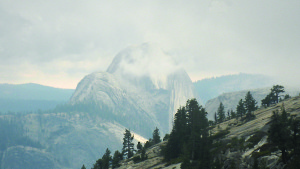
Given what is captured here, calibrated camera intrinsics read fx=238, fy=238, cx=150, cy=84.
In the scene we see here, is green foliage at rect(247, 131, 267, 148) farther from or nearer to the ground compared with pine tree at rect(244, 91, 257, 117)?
nearer to the ground

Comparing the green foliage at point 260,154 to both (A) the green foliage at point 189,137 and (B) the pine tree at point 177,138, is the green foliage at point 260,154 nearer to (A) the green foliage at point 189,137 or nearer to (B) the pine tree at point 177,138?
(A) the green foliage at point 189,137

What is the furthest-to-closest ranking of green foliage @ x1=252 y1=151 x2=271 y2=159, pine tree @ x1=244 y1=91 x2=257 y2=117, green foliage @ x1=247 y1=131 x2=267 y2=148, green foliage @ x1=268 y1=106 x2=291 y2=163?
pine tree @ x1=244 y1=91 x2=257 y2=117, green foliage @ x1=247 y1=131 x2=267 y2=148, green foliage @ x1=252 y1=151 x2=271 y2=159, green foliage @ x1=268 y1=106 x2=291 y2=163

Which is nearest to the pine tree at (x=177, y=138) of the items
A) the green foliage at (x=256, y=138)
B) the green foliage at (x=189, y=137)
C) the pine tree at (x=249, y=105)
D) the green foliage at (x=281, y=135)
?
the green foliage at (x=189, y=137)

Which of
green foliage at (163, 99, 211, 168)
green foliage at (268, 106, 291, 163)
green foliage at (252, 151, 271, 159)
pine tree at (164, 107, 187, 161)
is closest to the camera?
green foliage at (268, 106, 291, 163)

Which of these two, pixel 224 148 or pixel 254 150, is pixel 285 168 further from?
pixel 224 148

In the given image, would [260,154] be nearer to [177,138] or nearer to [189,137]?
[189,137]

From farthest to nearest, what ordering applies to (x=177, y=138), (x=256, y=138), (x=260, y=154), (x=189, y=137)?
(x=177, y=138)
(x=189, y=137)
(x=256, y=138)
(x=260, y=154)

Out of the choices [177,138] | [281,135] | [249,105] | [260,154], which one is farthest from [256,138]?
[249,105]

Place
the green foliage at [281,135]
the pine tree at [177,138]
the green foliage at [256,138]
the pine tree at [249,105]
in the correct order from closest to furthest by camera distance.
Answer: the green foliage at [281,135] → the green foliage at [256,138] → the pine tree at [177,138] → the pine tree at [249,105]

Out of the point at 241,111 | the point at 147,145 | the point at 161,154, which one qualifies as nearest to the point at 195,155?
the point at 161,154

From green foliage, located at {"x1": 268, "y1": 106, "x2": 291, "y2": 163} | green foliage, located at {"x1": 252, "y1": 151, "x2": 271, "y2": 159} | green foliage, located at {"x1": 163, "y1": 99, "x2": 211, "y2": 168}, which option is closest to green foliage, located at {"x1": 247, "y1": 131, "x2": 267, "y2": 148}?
green foliage, located at {"x1": 252, "y1": 151, "x2": 271, "y2": 159}

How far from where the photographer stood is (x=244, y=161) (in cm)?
4022

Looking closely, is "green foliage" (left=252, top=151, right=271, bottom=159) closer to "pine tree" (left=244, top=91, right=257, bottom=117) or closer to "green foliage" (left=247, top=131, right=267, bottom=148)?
"green foliage" (left=247, top=131, right=267, bottom=148)

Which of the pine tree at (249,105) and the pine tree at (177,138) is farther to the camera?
the pine tree at (249,105)
